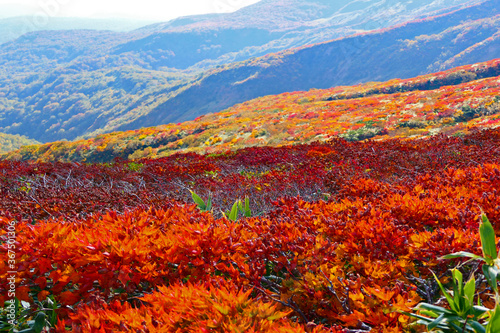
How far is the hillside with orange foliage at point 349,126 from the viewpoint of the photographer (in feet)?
52.7

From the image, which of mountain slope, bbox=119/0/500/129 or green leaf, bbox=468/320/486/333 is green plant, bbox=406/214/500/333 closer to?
green leaf, bbox=468/320/486/333

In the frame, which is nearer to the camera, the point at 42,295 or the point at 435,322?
the point at 435,322

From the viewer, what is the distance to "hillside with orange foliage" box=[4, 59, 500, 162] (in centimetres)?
1608

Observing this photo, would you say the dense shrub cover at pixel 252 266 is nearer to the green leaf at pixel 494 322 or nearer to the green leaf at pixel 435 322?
the green leaf at pixel 435 322

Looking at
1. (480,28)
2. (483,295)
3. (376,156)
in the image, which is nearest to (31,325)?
(483,295)

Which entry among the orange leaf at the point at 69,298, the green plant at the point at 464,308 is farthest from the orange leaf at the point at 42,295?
the green plant at the point at 464,308

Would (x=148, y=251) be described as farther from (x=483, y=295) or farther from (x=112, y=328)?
(x=483, y=295)

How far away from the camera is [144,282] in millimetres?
1969

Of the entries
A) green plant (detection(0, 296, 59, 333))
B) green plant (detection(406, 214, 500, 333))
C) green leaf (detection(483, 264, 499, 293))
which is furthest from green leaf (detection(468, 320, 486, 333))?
green plant (detection(0, 296, 59, 333))

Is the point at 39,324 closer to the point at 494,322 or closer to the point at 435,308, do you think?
the point at 435,308

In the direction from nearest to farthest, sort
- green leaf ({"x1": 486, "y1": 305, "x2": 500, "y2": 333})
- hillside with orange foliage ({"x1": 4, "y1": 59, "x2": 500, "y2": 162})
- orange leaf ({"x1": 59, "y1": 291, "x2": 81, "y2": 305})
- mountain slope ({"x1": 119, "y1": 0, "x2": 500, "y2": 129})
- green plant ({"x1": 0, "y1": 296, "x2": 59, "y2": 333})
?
green leaf ({"x1": 486, "y1": 305, "x2": 500, "y2": 333}) → green plant ({"x1": 0, "y1": 296, "x2": 59, "y2": 333}) → orange leaf ({"x1": 59, "y1": 291, "x2": 81, "y2": 305}) → hillside with orange foliage ({"x1": 4, "y1": 59, "x2": 500, "y2": 162}) → mountain slope ({"x1": 119, "y1": 0, "x2": 500, "y2": 129})

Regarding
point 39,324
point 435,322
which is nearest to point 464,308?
point 435,322

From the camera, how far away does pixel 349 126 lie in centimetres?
1855

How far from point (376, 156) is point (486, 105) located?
13.8 m
